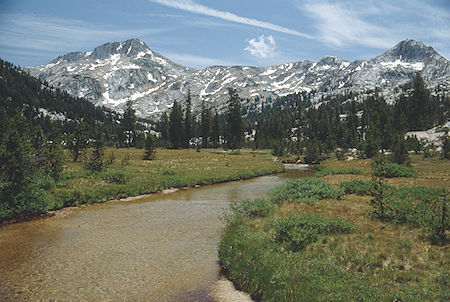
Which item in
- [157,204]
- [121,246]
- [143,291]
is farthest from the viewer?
[157,204]

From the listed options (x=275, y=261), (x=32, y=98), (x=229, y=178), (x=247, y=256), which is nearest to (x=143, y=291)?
(x=247, y=256)

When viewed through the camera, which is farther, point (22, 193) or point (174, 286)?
point (22, 193)

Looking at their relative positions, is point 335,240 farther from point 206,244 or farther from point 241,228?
point 206,244

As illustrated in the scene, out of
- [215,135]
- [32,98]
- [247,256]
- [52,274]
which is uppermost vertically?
[32,98]

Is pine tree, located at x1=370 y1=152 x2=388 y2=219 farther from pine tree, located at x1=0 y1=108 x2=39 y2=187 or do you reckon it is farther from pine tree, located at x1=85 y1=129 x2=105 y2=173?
pine tree, located at x1=85 y1=129 x2=105 y2=173

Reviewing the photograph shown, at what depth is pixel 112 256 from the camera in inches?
541

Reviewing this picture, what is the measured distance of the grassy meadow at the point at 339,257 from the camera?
8711mm

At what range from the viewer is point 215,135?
12388 cm

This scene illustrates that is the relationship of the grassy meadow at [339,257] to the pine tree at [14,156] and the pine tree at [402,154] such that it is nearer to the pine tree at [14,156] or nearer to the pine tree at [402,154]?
the pine tree at [14,156]

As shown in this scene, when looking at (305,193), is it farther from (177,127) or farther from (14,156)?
(177,127)

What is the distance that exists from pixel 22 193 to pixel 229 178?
88.5 ft

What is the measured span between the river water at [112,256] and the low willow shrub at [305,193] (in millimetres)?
5626

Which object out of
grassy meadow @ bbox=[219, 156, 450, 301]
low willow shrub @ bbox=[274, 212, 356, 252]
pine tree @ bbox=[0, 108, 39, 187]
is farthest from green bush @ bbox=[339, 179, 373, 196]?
pine tree @ bbox=[0, 108, 39, 187]

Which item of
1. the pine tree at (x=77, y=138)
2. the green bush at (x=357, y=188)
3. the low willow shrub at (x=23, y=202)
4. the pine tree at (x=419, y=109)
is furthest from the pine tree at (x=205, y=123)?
the low willow shrub at (x=23, y=202)
